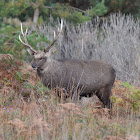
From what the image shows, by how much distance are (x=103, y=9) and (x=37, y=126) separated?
322 inches

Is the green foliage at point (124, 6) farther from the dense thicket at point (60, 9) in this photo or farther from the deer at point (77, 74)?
the deer at point (77, 74)

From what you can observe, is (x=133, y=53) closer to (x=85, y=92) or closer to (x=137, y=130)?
(x=85, y=92)

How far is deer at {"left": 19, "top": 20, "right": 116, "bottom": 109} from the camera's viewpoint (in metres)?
6.34

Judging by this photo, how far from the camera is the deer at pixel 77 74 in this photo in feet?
20.8

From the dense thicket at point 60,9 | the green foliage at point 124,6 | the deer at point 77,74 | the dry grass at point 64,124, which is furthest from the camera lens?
the green foliage at point 124,6

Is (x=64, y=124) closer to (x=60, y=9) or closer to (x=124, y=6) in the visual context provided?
(x=60, y=9)

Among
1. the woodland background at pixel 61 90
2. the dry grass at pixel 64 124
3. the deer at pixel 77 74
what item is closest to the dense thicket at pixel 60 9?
the woodland background at pixel 61 90

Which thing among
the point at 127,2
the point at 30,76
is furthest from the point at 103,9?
the point at 30,76

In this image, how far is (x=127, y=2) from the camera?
12578 mm

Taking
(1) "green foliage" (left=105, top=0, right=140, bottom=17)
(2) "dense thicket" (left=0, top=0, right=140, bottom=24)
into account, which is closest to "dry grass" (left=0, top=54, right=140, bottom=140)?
(2) "dense thicket" (left=0, top=0, right=140, bottom=24)

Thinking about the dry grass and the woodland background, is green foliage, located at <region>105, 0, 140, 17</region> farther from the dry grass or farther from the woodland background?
the dry grass

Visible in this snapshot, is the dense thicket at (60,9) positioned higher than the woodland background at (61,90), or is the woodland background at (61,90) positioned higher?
the dense thicket at (60,9)

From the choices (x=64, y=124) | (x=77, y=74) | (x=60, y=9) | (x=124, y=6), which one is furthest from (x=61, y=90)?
(x=124, y=6)

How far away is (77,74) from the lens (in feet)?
21.1
